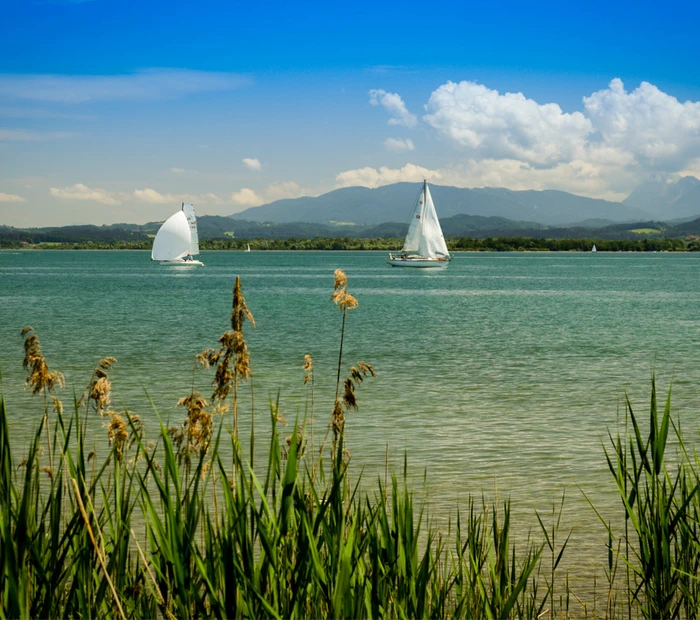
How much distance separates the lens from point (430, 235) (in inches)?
3585

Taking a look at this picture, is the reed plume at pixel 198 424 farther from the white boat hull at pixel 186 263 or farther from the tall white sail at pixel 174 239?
the white boat hull at pixel 186 263

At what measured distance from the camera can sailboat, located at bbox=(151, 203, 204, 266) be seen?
108m

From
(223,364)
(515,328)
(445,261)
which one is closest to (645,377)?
(515,328)

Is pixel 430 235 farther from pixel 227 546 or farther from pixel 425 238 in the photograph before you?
pixel 227 546

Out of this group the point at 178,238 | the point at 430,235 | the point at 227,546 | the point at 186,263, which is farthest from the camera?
the point at 186,263

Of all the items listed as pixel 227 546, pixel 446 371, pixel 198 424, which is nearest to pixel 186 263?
pixel 446 371

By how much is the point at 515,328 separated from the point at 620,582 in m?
28.3

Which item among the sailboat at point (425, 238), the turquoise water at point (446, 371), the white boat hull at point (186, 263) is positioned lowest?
the turquoise water at point (446, 371)

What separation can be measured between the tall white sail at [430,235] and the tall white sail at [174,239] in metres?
33.8

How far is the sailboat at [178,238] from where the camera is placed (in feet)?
355

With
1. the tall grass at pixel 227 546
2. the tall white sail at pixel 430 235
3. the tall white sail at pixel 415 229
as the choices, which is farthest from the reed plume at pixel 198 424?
the tall white sail at pixel 430 235

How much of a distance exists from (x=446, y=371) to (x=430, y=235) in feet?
231

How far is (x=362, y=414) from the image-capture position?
15039 millimetres

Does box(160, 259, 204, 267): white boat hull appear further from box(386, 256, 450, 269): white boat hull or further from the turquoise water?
the turquoise water
